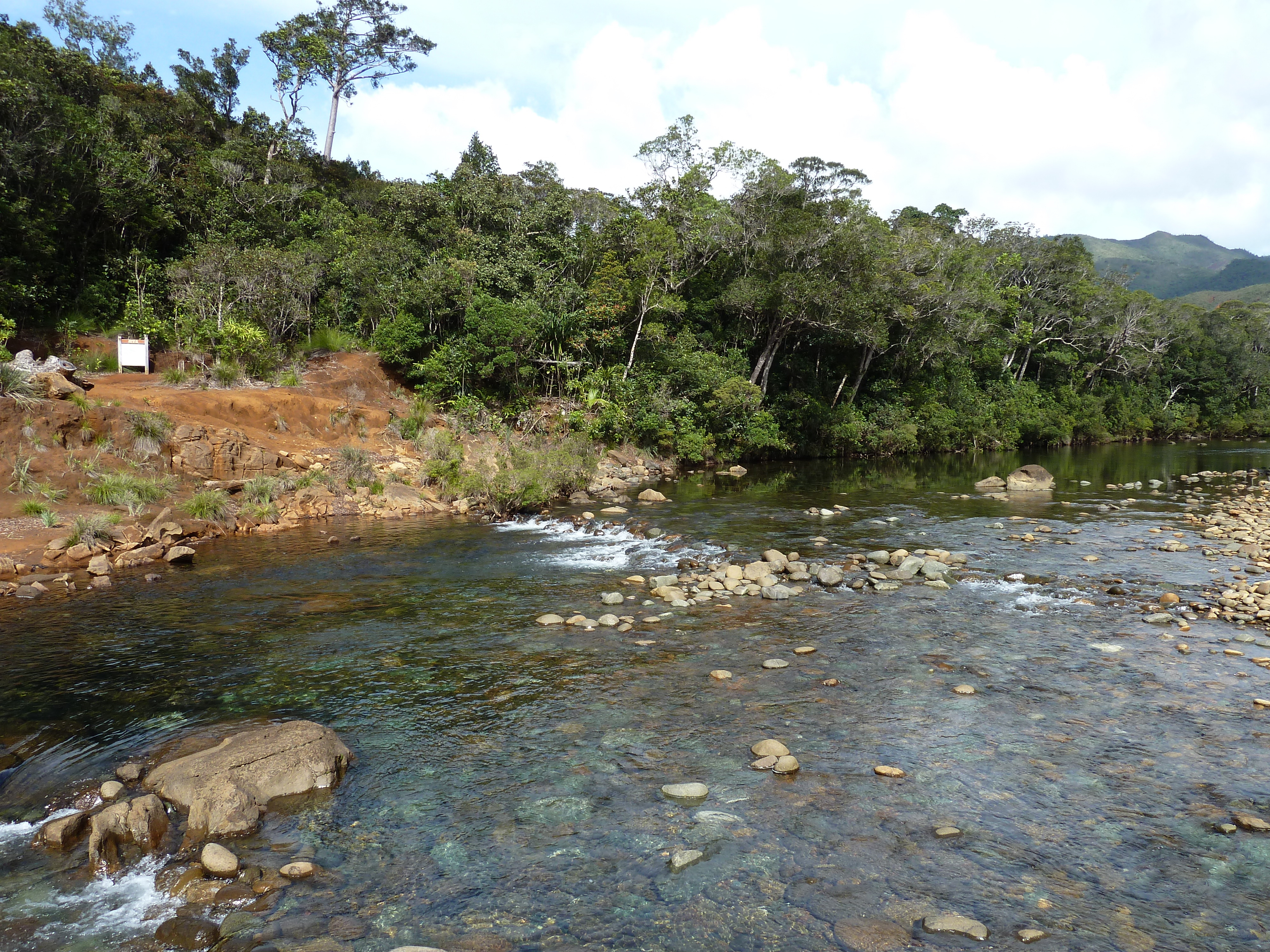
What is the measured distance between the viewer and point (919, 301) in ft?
129

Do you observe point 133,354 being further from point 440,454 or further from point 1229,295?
point 1229,295

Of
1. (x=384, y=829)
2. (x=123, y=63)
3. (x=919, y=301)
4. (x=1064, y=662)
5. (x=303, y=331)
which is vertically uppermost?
(x=123, y=63)

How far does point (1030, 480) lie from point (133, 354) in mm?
33194

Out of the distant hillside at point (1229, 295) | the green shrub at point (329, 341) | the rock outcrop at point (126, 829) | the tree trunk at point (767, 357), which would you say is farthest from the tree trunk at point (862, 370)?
the distant hillside at point (1229, 295)

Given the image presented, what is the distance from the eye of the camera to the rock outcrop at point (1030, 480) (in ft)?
89.3

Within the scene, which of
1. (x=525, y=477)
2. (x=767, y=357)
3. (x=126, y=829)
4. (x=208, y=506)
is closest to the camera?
(x=126, y=829)

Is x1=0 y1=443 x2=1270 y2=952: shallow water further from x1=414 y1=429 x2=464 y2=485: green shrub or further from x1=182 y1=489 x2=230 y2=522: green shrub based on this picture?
x1=414 y1=429 x2=464 y2=485: green shrub

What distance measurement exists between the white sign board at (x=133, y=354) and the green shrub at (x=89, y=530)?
11314 mm

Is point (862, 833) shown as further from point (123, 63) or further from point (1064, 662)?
point (123, 63)

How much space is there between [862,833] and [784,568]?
344 inches

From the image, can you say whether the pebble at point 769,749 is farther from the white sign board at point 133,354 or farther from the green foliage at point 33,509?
the white sign board at point 133,354

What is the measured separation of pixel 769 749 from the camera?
7.51m

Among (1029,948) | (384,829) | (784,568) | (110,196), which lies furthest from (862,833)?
(110,196)

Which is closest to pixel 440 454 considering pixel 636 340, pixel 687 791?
pixel 636 340
